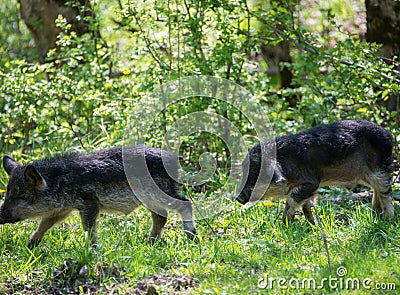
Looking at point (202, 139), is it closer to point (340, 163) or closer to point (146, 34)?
point (146, 34)

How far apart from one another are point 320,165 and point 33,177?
3.56 meters

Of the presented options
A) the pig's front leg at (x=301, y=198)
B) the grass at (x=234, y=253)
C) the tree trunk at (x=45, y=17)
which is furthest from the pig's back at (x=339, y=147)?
the tree trunk at (x=45, y=17)

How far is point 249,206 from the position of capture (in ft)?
28.2

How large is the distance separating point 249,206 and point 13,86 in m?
4.57

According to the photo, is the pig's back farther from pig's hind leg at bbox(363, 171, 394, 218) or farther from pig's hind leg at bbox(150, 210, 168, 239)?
pig's hind leg at bbox(150, 210, 168, 239)

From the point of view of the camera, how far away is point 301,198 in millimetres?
8000

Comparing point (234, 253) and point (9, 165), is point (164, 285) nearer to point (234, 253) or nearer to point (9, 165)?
point (234, 253)

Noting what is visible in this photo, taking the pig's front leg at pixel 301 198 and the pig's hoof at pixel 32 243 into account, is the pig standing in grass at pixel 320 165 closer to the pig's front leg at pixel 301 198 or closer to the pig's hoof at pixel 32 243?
the pig's front leg at pixel 301 198

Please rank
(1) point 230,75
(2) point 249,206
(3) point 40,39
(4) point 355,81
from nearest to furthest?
(2) point 249,206 → (4) point 355,81 → (1) point 230,75 → (3) point 40,39

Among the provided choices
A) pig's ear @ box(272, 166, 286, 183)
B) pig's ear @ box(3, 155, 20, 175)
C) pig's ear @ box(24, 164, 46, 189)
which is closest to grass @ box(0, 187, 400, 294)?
pig's ear @ box(272, 166, 286, 183)

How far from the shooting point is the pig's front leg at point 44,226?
25.8 feet

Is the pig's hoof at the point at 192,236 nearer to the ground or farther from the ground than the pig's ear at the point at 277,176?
nearer to the ground

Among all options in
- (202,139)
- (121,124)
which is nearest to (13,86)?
(121,124)

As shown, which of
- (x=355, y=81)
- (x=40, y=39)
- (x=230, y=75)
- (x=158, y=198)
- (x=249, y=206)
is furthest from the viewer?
(x=40, y=39)
